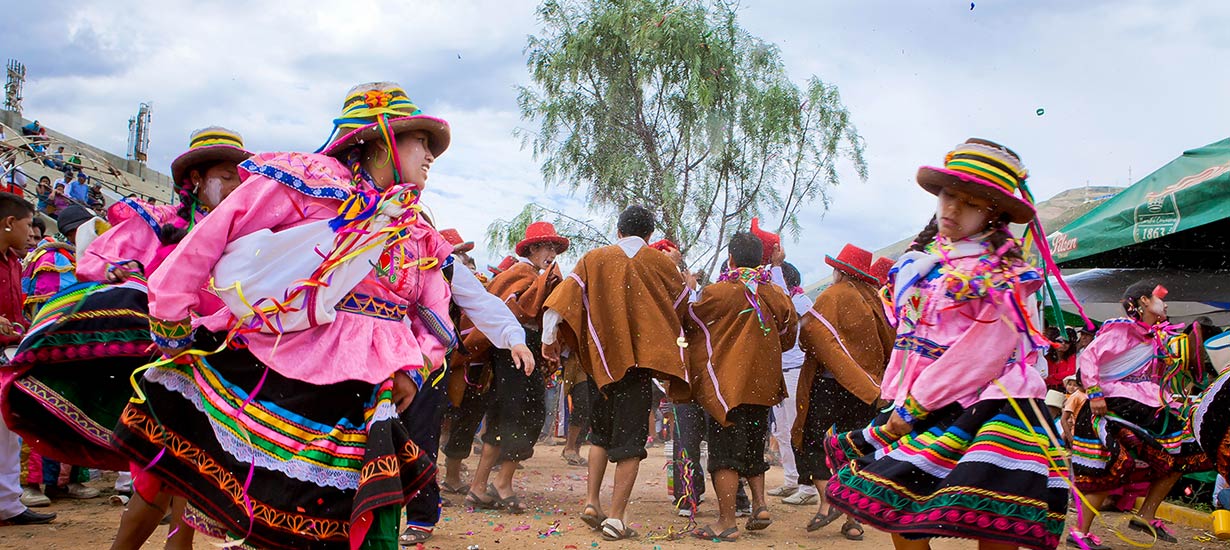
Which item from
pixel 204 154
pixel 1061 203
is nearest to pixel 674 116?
pixel 1061 203

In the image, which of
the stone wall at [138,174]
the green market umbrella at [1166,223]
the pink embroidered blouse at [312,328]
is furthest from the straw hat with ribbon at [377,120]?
the stone wall at [138,174]

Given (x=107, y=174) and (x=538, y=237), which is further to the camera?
(x=107, y=174)

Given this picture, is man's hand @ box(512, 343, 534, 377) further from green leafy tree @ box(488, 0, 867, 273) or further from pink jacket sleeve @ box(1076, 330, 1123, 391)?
green leafy tree @ box(488, 0, 867, 273)

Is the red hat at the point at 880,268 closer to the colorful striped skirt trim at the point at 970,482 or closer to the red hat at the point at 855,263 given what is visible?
the red hat at the point at 855,263

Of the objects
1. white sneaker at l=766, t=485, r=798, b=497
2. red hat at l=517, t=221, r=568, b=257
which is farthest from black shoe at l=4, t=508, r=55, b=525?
white sneaker at l=766, t=485, r=798, b=497

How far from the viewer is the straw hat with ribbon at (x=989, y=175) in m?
3.63

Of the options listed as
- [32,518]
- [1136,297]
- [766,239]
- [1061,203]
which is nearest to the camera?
[32,518]

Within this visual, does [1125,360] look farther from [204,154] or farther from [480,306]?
[204,154]

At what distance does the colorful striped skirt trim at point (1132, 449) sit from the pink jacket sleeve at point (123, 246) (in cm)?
637

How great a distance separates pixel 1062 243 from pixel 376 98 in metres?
7.45

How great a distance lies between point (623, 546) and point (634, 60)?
16.7 meters

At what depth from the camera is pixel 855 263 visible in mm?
6641

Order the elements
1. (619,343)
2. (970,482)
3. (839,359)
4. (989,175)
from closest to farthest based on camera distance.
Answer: (970,482) < (989,175) < (619,343) < (839,359)

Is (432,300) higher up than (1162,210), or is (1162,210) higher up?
(1162,210)
